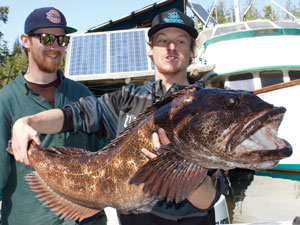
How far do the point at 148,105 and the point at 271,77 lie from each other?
33.0 feet

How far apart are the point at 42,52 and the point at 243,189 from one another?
32.4ft

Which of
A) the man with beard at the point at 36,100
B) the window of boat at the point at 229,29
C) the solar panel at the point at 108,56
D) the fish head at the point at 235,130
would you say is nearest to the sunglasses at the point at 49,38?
the man with beard at the point at 36,100

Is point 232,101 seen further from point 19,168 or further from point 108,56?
point 108,56

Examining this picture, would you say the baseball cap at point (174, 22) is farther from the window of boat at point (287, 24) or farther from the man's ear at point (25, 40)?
the window of boat at point (287, 24)

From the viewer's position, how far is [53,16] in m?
3.60

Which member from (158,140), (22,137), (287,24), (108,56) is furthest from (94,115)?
(287,24)

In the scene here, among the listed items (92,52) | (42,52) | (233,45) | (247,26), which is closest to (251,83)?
(233,45)

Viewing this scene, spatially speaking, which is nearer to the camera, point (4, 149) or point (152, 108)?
point (152, 108)

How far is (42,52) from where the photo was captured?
138 inches

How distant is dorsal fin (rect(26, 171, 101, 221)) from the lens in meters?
2.35

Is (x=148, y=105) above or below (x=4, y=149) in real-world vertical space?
above

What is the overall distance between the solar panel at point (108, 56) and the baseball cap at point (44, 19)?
296 inches

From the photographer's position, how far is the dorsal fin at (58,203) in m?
2.35

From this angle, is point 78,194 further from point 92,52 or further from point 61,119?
point 92,52
